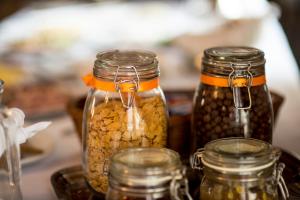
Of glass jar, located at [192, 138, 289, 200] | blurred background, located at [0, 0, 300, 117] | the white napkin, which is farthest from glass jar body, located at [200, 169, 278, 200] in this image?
blurred background, located at [0, 0, 300, 117]

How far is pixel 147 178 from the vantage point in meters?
0.56

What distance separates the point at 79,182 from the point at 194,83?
653 mm

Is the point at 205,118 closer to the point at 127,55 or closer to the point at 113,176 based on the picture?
the point at 127,55

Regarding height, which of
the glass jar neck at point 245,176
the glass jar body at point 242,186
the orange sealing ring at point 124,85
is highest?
the orange sealing ring at point 124,85

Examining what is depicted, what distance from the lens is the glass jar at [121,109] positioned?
27.8 inches

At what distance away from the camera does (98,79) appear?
0.73 metres

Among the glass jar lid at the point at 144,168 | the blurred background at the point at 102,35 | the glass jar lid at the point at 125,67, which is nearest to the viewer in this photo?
the glass jar lid at the point at 144,168

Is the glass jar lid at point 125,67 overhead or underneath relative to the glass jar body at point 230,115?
overhead

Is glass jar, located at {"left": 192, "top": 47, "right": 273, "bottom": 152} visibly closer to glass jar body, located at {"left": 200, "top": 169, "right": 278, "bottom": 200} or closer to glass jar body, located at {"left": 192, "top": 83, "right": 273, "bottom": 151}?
glass jar body, located at {"left": 192, "top": 83, "right": 273, "bottom": 151}

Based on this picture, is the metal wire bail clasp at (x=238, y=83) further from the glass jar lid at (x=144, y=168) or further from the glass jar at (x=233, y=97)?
the glass jar lid at (x=144, y=168)

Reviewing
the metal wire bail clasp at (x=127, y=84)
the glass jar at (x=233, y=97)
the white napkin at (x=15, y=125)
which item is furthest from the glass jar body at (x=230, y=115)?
the white napkin at (x=15, y=125)

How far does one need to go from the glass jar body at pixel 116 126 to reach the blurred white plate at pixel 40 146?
0.20 meters

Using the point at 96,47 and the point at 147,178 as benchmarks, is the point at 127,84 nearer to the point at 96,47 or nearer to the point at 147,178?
the point at 147,178

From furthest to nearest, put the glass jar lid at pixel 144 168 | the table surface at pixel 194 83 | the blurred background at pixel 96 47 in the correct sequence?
the blurred background at pixel 96 47
the table surface at pixel 194 83
the glass jar lid at pixel 144 168
